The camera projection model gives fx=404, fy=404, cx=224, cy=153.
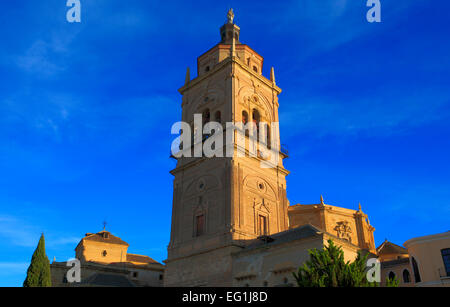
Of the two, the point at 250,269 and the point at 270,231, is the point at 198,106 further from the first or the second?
the point at 250,269

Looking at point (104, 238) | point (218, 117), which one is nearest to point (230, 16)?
point (218, 117)

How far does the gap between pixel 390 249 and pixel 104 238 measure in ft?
101

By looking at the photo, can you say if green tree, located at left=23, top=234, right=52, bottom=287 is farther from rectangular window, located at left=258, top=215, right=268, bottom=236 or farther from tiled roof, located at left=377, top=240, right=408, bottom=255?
tiled roof, located at left=377, top=240, right=408, bottom=255

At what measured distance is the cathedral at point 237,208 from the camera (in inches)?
943

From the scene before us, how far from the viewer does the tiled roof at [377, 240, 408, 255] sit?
35375 mm

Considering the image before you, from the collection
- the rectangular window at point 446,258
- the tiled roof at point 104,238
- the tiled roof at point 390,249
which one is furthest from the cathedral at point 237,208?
the tiled roof at point 104,238

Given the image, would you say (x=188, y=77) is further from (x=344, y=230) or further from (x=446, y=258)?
(x=446, y=258)

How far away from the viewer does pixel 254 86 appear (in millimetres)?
34656

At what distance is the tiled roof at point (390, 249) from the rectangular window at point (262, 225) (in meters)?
13.3

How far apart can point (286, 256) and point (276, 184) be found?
9.64 meters

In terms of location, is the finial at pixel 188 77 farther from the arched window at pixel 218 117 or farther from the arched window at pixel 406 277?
the arched window at pixel 406 277

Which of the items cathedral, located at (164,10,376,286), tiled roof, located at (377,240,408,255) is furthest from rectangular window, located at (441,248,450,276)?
tiled roof, located at (377,240,408,255)

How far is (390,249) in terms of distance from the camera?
117ft
